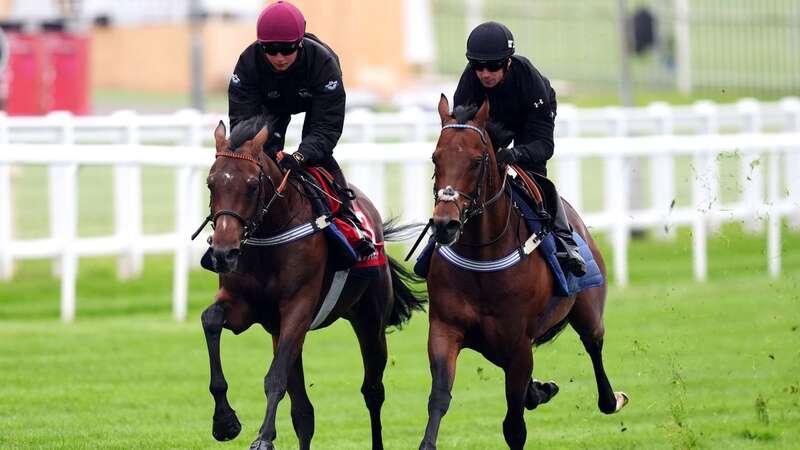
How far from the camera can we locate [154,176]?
28125 millimetres

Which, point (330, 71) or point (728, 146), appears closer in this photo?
point (330, 71)

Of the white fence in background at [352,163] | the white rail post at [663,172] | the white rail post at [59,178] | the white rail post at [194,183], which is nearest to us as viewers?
the white fence in background at [352,163]

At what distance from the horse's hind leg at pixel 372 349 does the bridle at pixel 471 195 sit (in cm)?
163

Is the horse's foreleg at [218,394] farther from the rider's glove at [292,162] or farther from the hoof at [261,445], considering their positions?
the rider's glove at [292,162]

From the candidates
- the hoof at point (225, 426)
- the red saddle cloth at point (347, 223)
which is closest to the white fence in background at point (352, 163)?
the red saddle cloth at point (347, 223)

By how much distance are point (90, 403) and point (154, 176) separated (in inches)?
695

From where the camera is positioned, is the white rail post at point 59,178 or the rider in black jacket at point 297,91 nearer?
the rider in black jacket at point 297,91

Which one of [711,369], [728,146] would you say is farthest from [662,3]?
[711,369]

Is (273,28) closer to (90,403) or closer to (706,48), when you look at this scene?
(90,403)

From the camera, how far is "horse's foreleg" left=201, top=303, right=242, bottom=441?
801 centimetres

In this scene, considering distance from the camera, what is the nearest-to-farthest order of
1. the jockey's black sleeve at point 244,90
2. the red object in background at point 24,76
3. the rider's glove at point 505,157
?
the rider's glove at point 505,157
the jockey's black sleeve at point 244,90
the red object in background at point 24,76

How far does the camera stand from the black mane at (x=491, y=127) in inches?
308

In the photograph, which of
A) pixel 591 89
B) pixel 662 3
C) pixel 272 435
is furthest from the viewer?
pixel 662 3

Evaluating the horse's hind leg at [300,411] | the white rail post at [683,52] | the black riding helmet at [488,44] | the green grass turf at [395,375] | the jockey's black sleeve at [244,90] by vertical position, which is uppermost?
the white rail post at [683,52]
